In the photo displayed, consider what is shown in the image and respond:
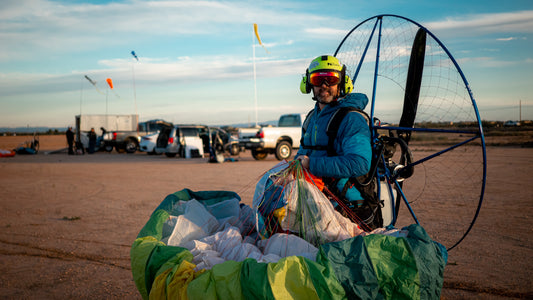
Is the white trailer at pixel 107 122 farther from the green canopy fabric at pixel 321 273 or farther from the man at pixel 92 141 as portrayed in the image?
the green canopy fabric at pixel 321 273

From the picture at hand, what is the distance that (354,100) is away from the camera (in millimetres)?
3256

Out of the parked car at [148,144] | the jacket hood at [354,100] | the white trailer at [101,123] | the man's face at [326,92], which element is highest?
the white trailer at [101,123]

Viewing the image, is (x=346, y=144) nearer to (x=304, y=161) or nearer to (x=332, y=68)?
(x=304, y=161)

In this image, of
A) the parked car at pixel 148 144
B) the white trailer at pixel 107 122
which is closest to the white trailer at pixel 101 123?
the white trailer at pixel 107 122

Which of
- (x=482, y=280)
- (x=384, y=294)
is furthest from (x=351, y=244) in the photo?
(x=482, y=280)

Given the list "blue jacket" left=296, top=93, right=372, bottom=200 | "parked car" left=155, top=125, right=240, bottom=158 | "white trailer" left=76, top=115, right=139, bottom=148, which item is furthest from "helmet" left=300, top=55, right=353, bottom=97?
"white trailer" left=76, top=115, right=139, bottom=148

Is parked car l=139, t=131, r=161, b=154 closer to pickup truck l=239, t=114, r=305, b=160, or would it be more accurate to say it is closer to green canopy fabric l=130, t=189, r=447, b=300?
pickup truck l=239, t=114, r=305, b=160

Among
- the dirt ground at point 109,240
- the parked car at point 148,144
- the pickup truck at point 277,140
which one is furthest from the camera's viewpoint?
the parked car at point 148,144

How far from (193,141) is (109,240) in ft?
45.9

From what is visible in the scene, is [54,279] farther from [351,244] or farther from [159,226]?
[351,244]

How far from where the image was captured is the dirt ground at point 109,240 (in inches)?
149

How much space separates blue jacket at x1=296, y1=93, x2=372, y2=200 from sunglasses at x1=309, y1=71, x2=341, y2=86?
175mm

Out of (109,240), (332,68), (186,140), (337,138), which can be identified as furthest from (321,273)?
(186,140)

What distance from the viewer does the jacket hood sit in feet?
10.6
